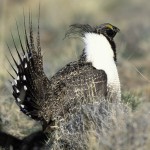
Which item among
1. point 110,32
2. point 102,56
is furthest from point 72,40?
point 102,56

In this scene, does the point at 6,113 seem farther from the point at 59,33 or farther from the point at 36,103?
the point at 59,33

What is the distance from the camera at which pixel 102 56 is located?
5918 mm

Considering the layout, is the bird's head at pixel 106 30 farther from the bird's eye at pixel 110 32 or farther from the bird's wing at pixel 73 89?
the bird's wing at pixel 73 89

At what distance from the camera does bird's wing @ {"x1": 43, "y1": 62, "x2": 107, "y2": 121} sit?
217 inches

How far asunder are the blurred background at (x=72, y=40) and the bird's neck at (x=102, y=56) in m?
0.28

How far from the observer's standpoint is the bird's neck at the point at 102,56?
228 inches

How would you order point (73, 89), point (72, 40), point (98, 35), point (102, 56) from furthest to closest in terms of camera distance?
point (72, 40)
point (98, 35)
point (102, 56)
point (73, 89)

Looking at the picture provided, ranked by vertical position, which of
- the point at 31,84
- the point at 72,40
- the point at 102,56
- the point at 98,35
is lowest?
the point at 31,84

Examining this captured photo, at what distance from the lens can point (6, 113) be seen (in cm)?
665

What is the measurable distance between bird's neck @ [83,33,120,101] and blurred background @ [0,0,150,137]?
280 mm

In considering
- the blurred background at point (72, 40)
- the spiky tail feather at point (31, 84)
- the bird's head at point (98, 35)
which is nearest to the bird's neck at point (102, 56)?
the bird's head at point (98, 35)

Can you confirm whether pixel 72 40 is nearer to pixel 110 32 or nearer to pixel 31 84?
pixel 110 32

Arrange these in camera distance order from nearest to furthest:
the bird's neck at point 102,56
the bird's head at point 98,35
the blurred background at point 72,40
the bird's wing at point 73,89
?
the bird's wing at point 73,89 → the bird's neck at point 102,56 → the bird's head at point 98,35 → the blurred background at point 72,40

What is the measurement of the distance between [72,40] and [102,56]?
365 cm
